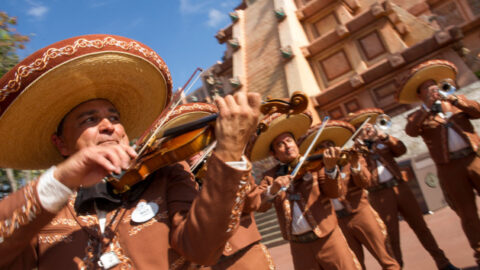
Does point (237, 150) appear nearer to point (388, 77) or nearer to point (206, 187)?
point (206, 187)

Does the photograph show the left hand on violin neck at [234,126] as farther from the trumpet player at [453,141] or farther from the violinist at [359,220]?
the trumpet player at [453,141]

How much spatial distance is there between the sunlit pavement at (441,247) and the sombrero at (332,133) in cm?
204

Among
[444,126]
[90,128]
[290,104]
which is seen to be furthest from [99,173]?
[444,126]

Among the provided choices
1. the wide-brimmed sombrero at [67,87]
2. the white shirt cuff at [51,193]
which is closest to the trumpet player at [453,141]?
the wide-brimmed sombrero at [67,87]

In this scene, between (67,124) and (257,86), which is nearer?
(67,124)

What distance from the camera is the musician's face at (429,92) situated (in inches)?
160

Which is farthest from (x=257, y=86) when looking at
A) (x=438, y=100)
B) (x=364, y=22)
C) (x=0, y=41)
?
(x=438, y=100)

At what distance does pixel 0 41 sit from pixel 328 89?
1141 cm

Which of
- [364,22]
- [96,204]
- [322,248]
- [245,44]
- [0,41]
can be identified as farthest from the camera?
[245,44]

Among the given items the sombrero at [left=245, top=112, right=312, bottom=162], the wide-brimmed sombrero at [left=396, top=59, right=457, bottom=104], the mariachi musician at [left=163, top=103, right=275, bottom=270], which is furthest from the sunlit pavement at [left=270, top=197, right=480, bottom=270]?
the mariachi musician at [left=163, top=103, right=275, bottom=270]

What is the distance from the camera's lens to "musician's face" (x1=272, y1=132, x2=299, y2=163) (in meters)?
3.78

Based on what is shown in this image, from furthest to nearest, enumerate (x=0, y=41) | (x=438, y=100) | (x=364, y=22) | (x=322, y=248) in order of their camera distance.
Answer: (x=364, y=22), (x=0, y=41), (x=438, y=100), (x=322, y=248)

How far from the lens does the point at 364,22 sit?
13484mm

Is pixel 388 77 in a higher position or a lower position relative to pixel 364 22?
lower
